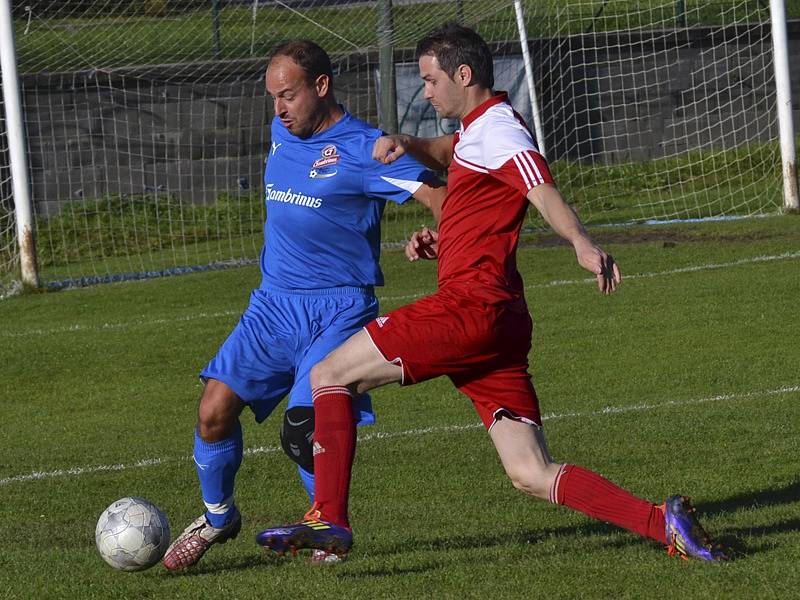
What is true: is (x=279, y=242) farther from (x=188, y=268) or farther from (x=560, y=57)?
(x=560, y=57)

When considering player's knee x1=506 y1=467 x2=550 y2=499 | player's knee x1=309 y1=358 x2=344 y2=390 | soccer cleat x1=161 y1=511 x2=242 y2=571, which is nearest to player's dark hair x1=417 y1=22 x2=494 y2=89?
player's knee x1=309 y1=358 x2=344 y2=390

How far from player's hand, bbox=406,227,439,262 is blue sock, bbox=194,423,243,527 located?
107 cm

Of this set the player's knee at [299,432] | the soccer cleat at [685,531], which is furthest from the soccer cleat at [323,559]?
the soccer cleat at [685,531]

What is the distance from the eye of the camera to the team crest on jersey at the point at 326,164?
5.94 metres

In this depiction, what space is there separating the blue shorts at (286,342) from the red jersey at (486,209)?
2.59ft

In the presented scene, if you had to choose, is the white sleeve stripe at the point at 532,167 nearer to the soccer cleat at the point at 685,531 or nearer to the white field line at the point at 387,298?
the soccer cleat at the point at 685,531

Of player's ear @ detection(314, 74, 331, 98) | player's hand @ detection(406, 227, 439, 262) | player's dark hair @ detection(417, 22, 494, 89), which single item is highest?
player's dark hair @ detection(417, 22, 494, 89)

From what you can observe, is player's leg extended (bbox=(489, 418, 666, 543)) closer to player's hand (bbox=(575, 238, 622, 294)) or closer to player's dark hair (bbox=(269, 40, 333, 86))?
player's hand (bbox=(575, 238, 622, 294))

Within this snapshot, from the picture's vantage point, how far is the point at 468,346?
4984 mm

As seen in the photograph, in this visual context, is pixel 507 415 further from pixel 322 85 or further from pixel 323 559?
pixel 322 85

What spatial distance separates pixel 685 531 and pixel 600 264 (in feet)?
3.44

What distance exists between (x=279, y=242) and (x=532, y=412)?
151 cm

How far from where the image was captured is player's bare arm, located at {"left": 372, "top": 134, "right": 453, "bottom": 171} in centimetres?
535

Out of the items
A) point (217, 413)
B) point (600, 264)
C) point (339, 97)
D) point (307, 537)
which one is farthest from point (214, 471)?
point (339, 97)
